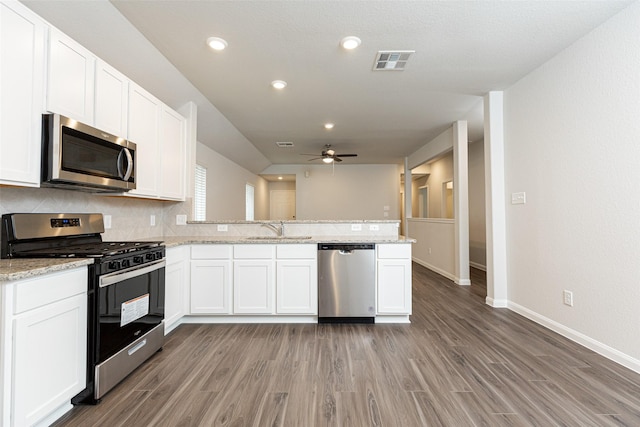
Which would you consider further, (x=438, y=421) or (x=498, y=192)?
(x=498, y=192)

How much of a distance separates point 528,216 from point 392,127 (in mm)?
2646

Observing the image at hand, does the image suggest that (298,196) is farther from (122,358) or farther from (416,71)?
(122,358)

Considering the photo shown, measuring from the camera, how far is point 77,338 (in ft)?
5.40

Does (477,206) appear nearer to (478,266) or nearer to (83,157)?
(478,266)

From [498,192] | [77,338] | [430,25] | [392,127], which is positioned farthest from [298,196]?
[77,338]

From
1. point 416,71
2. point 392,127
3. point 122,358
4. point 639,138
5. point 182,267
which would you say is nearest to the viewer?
point 122,358

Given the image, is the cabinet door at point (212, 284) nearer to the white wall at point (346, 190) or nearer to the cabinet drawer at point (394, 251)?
the cabinet drawer at point (394, 251)

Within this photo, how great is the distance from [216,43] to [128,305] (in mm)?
2253

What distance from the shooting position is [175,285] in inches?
110

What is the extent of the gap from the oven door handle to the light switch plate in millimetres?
3784

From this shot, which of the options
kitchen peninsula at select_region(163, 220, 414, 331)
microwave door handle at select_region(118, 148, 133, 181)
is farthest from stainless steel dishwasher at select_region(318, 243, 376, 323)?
microwave door handle at select_region(118, 148, 133, 181)

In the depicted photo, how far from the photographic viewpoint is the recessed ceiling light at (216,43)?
2.53m

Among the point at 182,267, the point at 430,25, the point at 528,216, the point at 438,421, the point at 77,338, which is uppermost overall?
the point at 430,25

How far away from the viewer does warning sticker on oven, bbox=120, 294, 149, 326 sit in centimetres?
194
